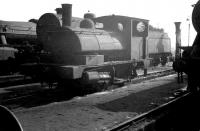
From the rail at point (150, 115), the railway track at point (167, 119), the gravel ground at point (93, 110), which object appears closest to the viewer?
the rail at point (150, 115)

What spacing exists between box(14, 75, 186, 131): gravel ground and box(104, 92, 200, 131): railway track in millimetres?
453

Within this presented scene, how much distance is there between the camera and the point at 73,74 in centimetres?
841

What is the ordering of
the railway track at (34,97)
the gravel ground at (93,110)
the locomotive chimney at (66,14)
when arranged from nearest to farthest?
the gravel ground at (93,110), the railway track at (34,97), the locomotive chimney at (66,14)

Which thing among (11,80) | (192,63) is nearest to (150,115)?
(192,63)

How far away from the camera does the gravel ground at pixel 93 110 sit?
6012mm

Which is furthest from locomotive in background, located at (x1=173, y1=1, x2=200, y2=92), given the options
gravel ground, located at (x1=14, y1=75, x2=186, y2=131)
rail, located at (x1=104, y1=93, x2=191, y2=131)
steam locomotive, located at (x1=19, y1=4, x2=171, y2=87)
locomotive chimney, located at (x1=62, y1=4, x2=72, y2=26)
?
locomotive chimney, located at (x1=62, y1=4, x2=72, y2=26)

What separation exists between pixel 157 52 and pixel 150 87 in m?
6.85

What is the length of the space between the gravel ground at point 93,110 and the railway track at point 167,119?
453 mm

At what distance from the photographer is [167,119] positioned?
261 inches

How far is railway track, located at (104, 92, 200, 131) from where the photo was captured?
5.83 metres

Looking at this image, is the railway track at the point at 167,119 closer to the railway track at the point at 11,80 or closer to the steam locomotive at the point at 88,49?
the steam locomotive at the point at 88,49

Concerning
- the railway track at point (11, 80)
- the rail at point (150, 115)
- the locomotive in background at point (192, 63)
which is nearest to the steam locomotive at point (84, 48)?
the railway track at point (11, 80)

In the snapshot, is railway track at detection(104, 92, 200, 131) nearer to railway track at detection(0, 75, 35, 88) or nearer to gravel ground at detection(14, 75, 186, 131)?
gravel ground at detection(14, 75, 186, 131)

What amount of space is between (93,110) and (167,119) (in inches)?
78.7
